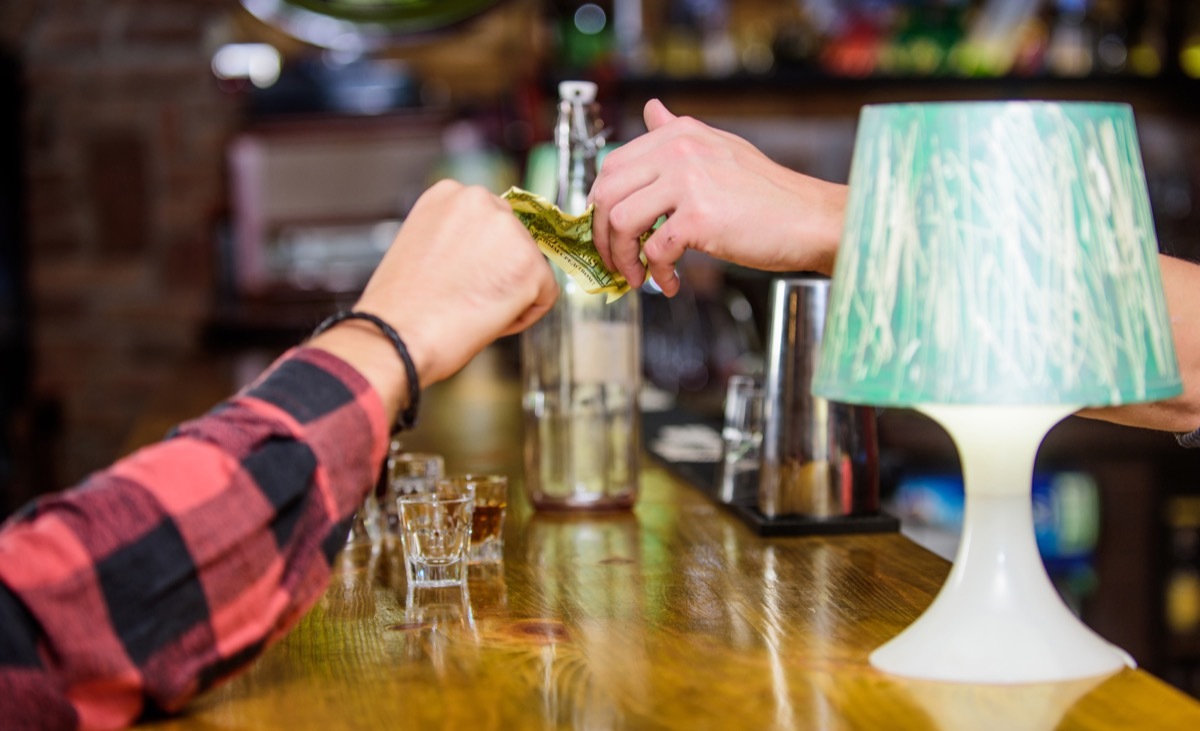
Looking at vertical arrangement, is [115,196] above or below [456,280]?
above

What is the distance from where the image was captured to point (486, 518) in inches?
50.1

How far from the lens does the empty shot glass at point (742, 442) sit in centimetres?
148

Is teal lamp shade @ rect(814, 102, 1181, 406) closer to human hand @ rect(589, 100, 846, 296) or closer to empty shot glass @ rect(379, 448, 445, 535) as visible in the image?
human hand @ rect(589, 100, 846, 296)

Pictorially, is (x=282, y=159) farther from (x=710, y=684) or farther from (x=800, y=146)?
(x=710, y=684)

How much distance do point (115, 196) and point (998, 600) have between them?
169 inches

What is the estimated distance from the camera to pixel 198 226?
4750mm

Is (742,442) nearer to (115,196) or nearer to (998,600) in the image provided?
(998,600)

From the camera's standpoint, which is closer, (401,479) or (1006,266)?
(1006,266)

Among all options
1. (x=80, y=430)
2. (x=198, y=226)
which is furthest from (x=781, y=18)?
(x=80, y=430)

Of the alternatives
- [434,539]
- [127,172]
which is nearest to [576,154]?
[434,539]

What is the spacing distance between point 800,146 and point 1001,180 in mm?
3944

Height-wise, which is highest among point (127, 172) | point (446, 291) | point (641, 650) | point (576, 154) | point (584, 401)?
point (127, 172)

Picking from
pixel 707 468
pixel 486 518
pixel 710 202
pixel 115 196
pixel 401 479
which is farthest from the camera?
pixel 115 196

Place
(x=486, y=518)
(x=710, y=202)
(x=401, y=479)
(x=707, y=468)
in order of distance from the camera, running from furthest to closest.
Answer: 1. (x=707, y=468)
2. (x=401, y=479)
3. (x=486, y=518)
4. (x=710, y=202)
